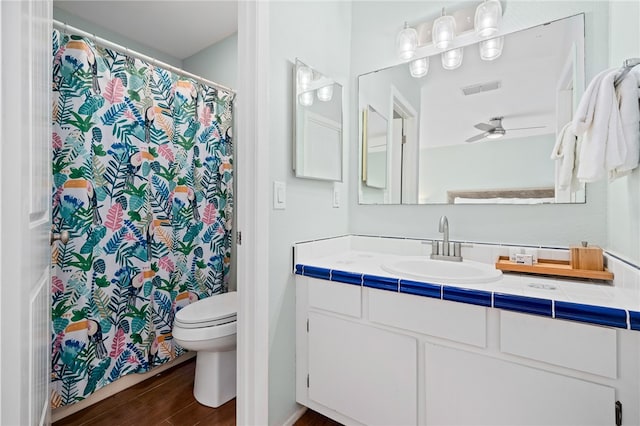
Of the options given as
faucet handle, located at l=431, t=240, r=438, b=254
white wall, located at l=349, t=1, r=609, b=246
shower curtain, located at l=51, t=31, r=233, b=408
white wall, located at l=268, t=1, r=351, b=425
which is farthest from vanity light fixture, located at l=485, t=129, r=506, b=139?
shower curtain, located at l=51, t=31, r=233, b=408

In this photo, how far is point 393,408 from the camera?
1249 millimetres

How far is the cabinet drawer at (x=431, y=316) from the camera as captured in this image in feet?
3.55

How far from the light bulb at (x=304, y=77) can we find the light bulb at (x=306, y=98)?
0.03m

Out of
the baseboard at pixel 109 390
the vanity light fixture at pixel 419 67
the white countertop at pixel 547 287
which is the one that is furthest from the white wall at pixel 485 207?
the baseboard at pixel 109 390

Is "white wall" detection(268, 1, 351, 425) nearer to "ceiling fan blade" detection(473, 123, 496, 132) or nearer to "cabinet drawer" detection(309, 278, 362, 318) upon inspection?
"cabinet drawer" detection(309, 278, 362, 318)

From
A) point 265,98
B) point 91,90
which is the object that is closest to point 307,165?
point 265,98

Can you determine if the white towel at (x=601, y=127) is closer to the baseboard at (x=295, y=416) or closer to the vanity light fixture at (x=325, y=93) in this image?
the vanity light fixture at (x=325, y=93)

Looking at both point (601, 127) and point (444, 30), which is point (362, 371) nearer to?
point (601, 127)

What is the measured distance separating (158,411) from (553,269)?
200 centimetres

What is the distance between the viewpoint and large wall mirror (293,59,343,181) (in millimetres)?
1494

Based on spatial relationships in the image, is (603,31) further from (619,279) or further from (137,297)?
(137,297)

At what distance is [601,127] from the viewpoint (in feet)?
3.24

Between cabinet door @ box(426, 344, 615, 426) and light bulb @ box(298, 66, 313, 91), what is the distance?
126cm

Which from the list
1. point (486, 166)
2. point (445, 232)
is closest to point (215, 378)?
point (445, 232)
